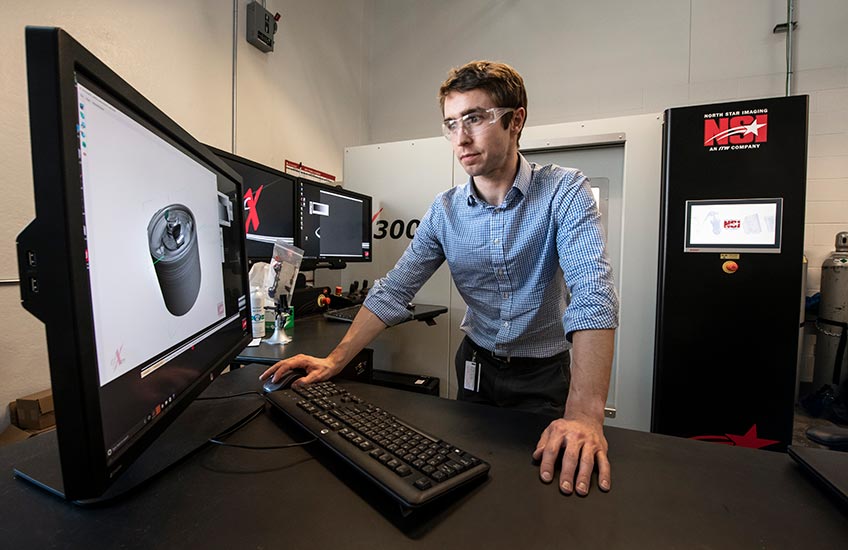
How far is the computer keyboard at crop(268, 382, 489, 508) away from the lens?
0.44 m

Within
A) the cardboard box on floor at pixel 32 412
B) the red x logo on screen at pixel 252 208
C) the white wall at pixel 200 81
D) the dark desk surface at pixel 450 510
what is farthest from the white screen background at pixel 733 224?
the cardboard box on floor at pixel 32 412

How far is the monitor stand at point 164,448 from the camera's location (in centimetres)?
46

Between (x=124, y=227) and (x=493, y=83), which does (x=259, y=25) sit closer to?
(x=493, y=83)

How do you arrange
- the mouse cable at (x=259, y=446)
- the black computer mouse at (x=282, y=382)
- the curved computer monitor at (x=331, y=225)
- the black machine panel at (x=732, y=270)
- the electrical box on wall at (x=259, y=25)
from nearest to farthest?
the mouse cable at (x=259, y=446) < the black computer mouse at (x=282, y=382) < the black machine panel at (x=732, y=270) < the curved computer monitor at (x=331, y=225) < the electrical box on wall at (x=259, y=25)

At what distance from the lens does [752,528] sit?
0.42m

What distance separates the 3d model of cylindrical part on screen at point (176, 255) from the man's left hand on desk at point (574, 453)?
0.53 metres

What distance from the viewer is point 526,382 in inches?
45.9

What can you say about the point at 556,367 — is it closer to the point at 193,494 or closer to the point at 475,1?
the point at 193,494

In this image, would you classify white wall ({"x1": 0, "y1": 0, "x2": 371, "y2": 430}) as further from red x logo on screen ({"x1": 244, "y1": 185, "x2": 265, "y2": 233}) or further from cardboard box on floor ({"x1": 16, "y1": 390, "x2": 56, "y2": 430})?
red x logo on screen ({"x1": 244, "y1": 185, "x2": 265, "y2": 233})

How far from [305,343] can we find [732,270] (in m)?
1.83

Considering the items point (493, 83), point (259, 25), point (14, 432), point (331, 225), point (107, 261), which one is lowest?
point (14, 432)

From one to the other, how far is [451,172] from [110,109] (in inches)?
84.4

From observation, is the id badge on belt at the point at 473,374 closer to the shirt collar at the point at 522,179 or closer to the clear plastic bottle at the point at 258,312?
the shirt collar at the point at 522,179

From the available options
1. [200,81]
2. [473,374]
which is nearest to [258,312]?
[473,374]
